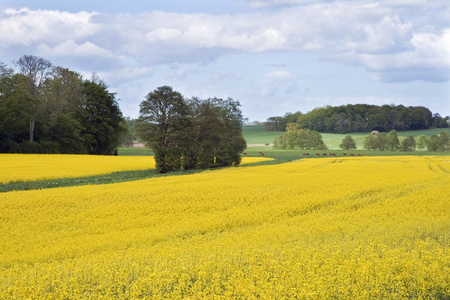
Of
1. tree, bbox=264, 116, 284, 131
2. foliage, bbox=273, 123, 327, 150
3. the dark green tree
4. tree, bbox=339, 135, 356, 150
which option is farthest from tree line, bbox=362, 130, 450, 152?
the dark green tree

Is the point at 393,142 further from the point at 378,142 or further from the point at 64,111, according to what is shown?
the point at 64,111

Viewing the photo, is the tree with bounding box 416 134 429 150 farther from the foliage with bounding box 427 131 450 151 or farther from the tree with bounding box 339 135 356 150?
the tree with bounding box 339 135 356 150

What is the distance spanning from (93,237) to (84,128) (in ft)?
182

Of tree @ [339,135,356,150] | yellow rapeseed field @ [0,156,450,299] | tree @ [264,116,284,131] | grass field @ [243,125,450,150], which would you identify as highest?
tree @ [264,116,284,131]

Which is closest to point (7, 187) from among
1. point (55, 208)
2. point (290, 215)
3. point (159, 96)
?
point (55, 208)

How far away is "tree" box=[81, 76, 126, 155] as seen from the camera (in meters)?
68.2

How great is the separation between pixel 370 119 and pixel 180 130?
110171 mm

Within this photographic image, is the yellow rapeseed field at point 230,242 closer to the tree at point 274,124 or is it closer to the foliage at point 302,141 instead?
the foliage at point 302,141

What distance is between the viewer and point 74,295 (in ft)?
25.6

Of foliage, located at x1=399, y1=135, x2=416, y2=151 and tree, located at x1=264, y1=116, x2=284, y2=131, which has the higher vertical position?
tree, located at x1=264, y1=116, x2=284, y2=131

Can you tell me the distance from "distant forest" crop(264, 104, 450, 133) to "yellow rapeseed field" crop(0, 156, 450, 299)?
393ft

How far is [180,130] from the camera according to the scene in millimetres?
41688

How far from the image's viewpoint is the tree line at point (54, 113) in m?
58.4

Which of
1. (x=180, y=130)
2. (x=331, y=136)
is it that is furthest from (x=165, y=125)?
(x=331, y=136)
